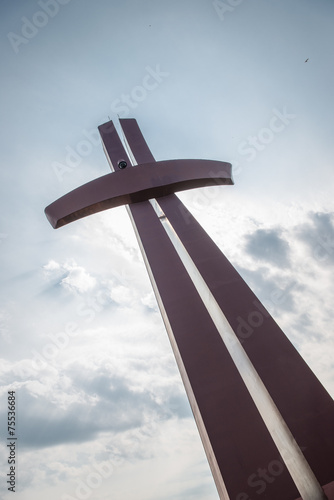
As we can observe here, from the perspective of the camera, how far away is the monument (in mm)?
2822

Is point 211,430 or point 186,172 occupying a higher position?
point 186,172

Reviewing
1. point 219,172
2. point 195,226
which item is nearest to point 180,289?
point 195,226

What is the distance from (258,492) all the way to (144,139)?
790cm

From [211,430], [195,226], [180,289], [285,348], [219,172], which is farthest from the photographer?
[219,172]

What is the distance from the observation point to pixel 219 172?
7.15 m

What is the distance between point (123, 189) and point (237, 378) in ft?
14.2

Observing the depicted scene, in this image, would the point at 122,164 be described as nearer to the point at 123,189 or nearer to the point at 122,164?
the point at 122,164

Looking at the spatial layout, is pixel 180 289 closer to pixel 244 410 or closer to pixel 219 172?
pixel 244 410

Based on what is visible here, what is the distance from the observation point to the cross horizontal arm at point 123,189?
617cm

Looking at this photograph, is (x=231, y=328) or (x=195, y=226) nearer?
(x=231, y=328)

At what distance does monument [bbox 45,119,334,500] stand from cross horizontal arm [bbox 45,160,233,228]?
743 mm

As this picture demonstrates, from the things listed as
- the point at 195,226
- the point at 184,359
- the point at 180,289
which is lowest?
the point at 184,359

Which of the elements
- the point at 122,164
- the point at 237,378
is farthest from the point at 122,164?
the point at 237,378

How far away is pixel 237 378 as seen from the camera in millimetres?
3512
